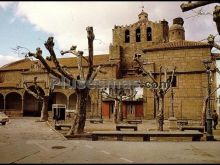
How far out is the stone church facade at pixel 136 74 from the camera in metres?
36.3

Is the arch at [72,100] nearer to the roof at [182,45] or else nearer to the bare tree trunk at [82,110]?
the roof at [182,45]

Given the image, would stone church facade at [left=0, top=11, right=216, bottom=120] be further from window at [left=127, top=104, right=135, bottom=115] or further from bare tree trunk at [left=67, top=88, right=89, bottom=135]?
bare tree trunk at [left=67, top=88, right=89, bottom=135]

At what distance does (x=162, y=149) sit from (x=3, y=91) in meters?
38.7

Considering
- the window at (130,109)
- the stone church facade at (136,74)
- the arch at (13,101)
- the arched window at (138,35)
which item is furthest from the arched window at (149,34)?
the arch at (13,101)

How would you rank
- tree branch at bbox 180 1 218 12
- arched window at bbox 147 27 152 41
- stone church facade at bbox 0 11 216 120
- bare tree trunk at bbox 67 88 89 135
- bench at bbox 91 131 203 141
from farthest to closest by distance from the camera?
arched window at bbox 147 27 152 41 < stone church facade at bbox 0 11 216 120 < bare tree trunk at bbox 67 88 89 135 < bench at bbox 91 131 203 141 < tree branch at bbox 180 1 218 12

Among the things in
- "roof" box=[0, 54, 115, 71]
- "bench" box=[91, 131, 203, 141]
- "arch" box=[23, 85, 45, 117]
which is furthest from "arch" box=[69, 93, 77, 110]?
"bench" box=[91, 131, 203, 141]

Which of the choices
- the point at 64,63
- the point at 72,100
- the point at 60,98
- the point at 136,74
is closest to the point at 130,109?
the point at 136,74

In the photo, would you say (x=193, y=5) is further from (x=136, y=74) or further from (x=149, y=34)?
(x=149, y=34)

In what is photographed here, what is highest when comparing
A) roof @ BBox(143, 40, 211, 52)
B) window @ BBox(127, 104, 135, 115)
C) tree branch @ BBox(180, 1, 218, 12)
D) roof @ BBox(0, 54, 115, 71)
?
roof @ BBox(143, 40, 211, 52)

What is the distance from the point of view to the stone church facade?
36344mm

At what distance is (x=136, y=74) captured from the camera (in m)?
43.2

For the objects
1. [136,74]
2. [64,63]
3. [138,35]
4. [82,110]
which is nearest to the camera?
[82,110]

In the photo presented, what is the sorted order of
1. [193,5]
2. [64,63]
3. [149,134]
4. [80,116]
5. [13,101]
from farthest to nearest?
[13,101], [64,63], [80,116], [149,134], [193,5]

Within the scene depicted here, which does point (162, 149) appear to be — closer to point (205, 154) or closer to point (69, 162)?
point (205, 154)
